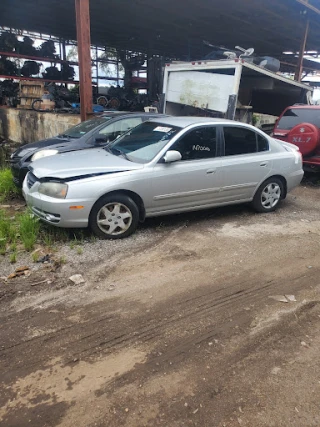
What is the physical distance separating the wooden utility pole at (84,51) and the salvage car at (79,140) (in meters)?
1.80

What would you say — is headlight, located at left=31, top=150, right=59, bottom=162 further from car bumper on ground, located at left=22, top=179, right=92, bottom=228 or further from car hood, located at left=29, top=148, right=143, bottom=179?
car bumper on ground, located at left=22, top=179, right=92, bottom=228

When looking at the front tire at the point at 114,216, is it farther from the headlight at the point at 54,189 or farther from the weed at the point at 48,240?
the weed at the point at 48,240

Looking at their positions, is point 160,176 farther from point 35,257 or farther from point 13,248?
point 13,248

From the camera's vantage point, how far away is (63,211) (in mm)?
4344

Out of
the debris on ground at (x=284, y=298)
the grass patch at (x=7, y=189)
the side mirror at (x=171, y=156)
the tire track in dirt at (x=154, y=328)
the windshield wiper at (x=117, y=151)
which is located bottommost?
the grass patch at (x=7, y=189)

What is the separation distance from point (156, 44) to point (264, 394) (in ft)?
74.2

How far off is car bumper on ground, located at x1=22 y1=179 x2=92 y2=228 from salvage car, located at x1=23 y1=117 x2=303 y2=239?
0.01 meters

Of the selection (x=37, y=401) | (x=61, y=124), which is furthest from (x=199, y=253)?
(x=61, y=124)

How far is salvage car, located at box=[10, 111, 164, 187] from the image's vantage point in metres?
6.42

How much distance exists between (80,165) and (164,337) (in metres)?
2.68

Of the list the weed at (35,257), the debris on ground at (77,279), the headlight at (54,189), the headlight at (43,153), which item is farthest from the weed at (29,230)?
the headlight at (43,153)

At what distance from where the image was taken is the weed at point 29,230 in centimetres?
444

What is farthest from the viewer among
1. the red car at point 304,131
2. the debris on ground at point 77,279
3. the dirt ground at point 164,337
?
the red car at point 304,131

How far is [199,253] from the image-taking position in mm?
4441
